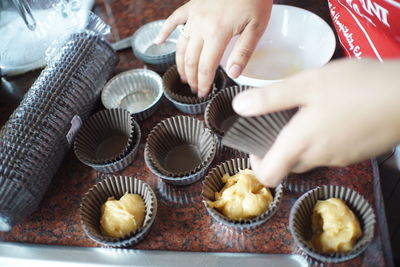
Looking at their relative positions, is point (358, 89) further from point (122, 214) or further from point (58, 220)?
point (58, 220)

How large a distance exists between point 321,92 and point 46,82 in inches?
28.6

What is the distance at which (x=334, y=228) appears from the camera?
0.76 m

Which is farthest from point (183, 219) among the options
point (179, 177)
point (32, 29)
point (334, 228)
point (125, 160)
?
point (32, 29)

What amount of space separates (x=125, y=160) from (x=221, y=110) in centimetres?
30

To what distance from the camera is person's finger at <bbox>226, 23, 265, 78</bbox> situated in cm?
93

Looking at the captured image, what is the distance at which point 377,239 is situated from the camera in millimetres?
765

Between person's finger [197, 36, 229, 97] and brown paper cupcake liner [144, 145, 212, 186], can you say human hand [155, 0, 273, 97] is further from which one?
brown paper cupcake liner [144, 145, 212, 186]

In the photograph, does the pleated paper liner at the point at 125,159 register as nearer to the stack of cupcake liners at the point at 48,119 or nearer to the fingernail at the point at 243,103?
the stack of cupcake liners at the point at 48,119

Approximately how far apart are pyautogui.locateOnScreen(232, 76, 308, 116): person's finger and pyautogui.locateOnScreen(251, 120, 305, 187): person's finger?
4 centimetres

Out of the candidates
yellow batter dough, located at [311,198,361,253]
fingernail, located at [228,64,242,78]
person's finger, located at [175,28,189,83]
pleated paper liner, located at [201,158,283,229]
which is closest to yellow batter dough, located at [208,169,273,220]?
pleated paper liner, located at [201,158,283,229]

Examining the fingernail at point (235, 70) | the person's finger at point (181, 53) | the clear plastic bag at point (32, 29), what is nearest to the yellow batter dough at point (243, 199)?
the fingernail at point (235, 70)

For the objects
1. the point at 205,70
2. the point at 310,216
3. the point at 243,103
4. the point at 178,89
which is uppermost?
the point at 243,103

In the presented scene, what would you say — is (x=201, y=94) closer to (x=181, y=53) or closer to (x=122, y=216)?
(x=181, y=53)

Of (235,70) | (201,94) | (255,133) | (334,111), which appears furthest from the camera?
(201,94)
